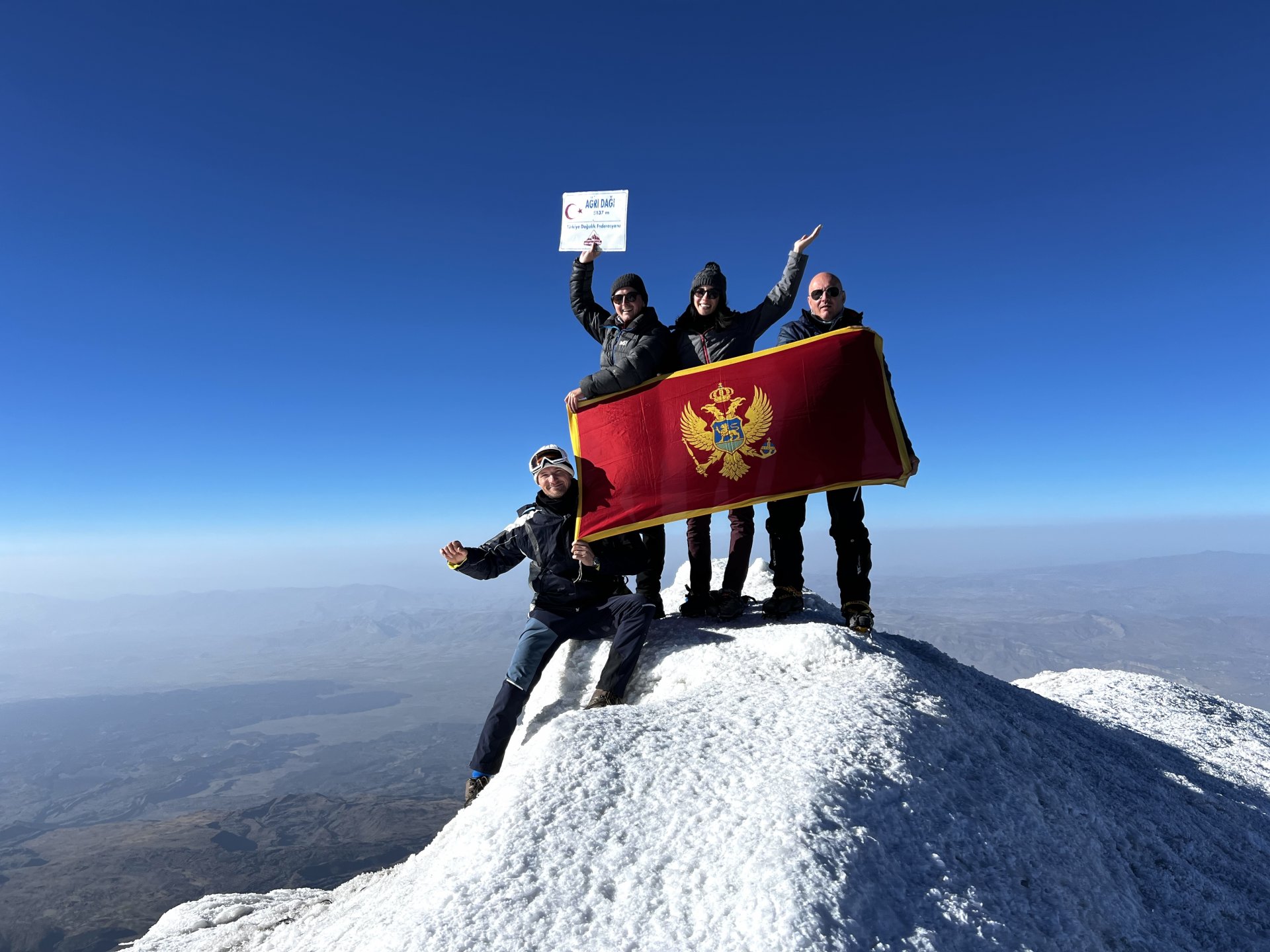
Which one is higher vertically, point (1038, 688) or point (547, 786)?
point (547, 786)

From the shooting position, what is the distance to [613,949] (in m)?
2.69

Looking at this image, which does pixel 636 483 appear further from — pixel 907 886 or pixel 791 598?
pixel 907 886

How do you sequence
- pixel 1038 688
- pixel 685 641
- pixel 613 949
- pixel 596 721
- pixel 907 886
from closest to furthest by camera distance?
1. pixel 613 949
2. pixel 907 886
3. pixel 596 721
4. pixel 685 641
5. pixel 1038 688

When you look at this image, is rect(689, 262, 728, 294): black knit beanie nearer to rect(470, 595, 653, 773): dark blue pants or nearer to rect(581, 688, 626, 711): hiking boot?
rect(470, 595, 653, 773): dark blue pants

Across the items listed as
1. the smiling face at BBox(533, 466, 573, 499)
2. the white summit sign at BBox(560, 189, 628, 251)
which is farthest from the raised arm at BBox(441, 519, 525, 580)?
the white summit sign at BBox(560, 189, 628, 251)

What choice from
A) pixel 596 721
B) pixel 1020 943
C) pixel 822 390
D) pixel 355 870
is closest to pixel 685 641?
pixel 596 721

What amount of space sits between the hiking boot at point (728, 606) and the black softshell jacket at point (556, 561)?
1.20 metres

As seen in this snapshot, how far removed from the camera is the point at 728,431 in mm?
7207

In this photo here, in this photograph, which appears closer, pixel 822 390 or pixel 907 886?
pixel 907 886

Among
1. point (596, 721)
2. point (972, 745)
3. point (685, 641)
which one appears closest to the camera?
point (596, 721)

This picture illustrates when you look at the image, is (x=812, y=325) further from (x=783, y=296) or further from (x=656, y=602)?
(x=656, y=602)

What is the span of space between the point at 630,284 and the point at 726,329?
1301 millimetres

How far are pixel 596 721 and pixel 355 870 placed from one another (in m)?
138

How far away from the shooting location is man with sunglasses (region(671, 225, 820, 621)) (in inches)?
280
